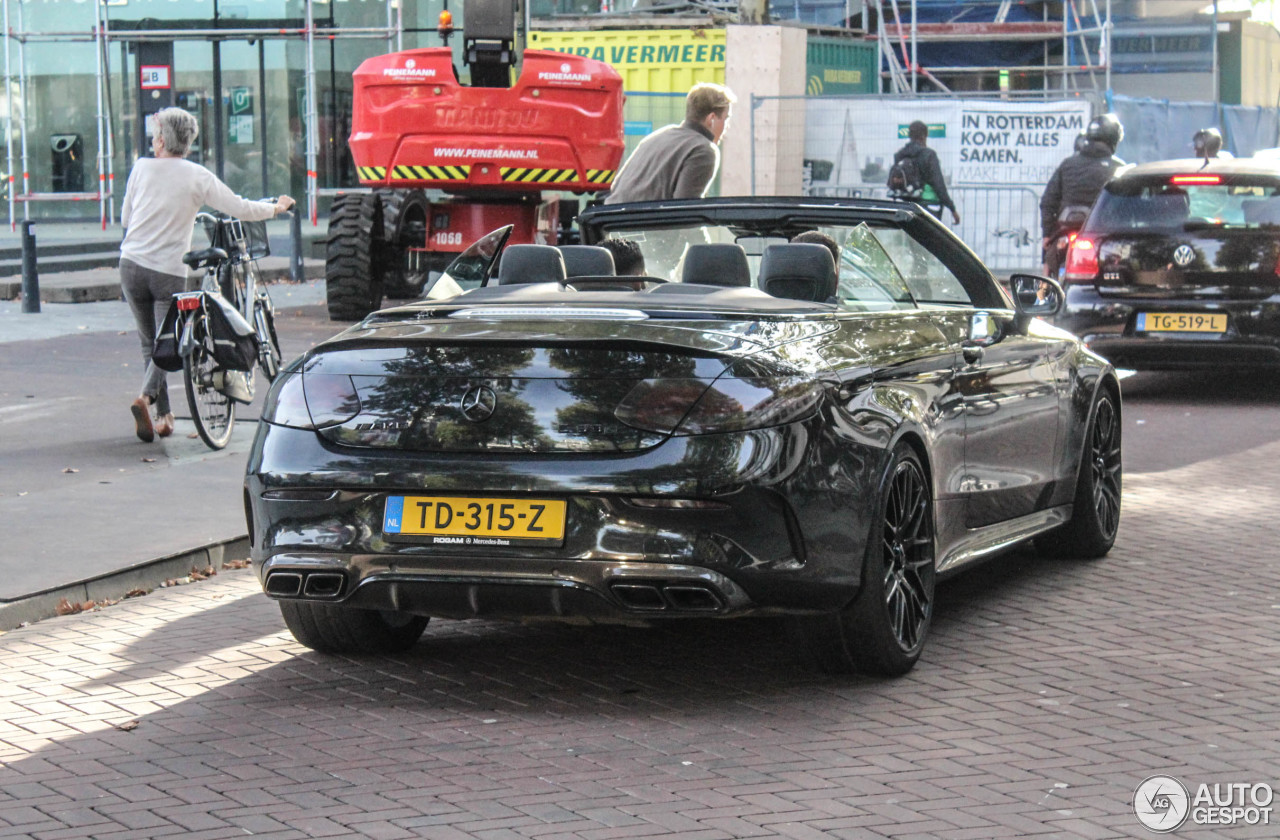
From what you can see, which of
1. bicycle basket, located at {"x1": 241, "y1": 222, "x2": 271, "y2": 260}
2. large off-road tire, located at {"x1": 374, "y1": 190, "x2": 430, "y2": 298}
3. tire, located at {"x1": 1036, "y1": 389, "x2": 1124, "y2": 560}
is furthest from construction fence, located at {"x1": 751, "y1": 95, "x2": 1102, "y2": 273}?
tire, located at {"x1": 1036, "y1": 389, "x2": 1124, "y2": 560}

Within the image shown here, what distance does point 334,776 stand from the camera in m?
4.62

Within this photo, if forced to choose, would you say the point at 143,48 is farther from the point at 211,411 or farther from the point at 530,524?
the point at 530,524

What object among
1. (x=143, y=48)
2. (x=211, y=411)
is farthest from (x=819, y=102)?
(x=211, y=411)

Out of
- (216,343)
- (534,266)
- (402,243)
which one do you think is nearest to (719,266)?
(534,266)

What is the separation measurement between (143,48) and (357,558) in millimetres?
27787

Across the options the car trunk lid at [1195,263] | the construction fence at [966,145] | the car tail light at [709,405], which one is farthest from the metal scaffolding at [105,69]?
the car tail light at [709,405]

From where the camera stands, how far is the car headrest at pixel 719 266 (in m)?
6.08

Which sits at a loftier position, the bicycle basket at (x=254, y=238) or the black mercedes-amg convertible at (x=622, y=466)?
the bicycle basket at (x=254, y=238)

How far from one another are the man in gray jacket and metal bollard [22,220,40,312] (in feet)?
32.8

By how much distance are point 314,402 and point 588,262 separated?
4.47 ft

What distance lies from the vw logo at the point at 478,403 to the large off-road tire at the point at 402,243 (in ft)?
43.4

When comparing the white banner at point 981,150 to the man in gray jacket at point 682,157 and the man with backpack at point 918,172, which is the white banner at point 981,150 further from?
the man in gray jacket at point 682,157

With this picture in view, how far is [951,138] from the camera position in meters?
22.7

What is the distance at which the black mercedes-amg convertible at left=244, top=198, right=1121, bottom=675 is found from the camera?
16.3 feet
